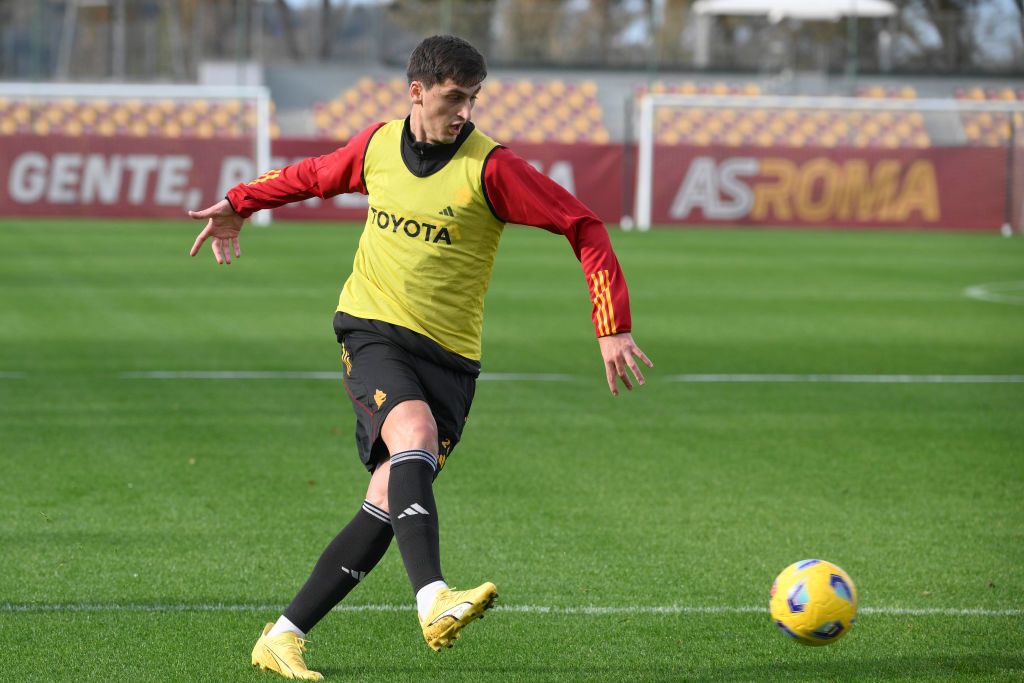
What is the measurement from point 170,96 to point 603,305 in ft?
90.8

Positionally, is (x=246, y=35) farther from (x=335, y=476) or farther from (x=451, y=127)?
(x=451, y=127)

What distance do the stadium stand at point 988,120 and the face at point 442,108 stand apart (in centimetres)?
2815

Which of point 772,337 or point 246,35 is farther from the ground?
point 246,35

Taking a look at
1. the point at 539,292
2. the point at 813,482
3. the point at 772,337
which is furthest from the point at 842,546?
the point at 539,292

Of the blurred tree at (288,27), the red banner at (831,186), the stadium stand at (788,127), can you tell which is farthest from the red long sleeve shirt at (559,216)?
the blurred tree at (288,27)

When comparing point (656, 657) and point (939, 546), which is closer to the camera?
point (656, 657)

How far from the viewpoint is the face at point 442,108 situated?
3760mm

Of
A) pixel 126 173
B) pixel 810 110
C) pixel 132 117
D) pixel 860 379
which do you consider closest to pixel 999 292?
pixel 860 379

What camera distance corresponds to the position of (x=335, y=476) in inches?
264

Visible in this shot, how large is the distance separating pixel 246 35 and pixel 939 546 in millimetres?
30968

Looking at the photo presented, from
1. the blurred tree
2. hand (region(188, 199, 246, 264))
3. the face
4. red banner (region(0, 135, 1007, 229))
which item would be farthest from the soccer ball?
the blurred tree

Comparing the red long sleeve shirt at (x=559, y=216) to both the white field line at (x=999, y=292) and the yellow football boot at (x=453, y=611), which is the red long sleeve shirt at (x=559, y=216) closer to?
the yellow football boot at (x=453, y=611)

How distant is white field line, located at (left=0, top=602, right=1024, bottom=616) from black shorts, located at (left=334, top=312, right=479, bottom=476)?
906 mm

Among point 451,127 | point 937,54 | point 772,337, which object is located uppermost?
point 937,54
